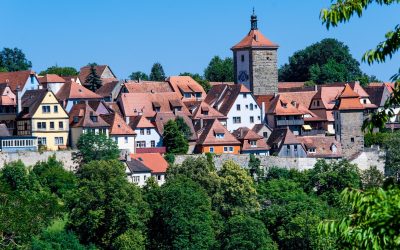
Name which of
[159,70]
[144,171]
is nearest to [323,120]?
[144,171]

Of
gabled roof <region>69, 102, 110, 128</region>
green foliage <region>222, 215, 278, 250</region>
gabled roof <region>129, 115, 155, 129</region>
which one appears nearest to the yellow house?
gabled roof <region>69, 102, 110, 128</region>

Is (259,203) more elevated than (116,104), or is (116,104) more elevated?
(116,104)

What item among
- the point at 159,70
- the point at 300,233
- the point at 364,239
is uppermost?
the point at 159,70

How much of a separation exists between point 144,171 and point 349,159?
43.1ft

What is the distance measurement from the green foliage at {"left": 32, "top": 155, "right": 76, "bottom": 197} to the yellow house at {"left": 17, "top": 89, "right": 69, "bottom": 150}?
6235 millimetres

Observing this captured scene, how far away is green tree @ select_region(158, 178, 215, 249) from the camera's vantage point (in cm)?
4948

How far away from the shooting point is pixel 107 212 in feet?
165

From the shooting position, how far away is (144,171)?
2330 inches

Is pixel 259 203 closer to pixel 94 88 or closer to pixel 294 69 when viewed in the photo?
pixel 94 88

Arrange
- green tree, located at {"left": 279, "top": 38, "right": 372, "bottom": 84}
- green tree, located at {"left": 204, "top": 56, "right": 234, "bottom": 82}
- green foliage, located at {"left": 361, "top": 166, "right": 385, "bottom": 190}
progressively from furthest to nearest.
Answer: green tree, located at {"left": 279, "top": 38, "right": 372, "bottom": 84}, green tree, located at {"left": 204, "top": 56, "right": 234, "bottom": 82}, green foliage, located at {"left": 361, "top": 166, "right": 385, "bottom": 190}

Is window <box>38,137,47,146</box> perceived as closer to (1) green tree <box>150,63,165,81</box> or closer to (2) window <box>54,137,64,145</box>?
(2) window <box>54,137,64,145</box>

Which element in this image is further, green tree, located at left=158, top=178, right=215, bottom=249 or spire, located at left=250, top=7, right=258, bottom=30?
spire, located at left=250, top=7, right=258, bottom=30

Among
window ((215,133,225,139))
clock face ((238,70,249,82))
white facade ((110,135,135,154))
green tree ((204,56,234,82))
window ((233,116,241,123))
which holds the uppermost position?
green tree ((204,56,234,82))

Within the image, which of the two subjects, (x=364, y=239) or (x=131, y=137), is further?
(x=131, y=137)
